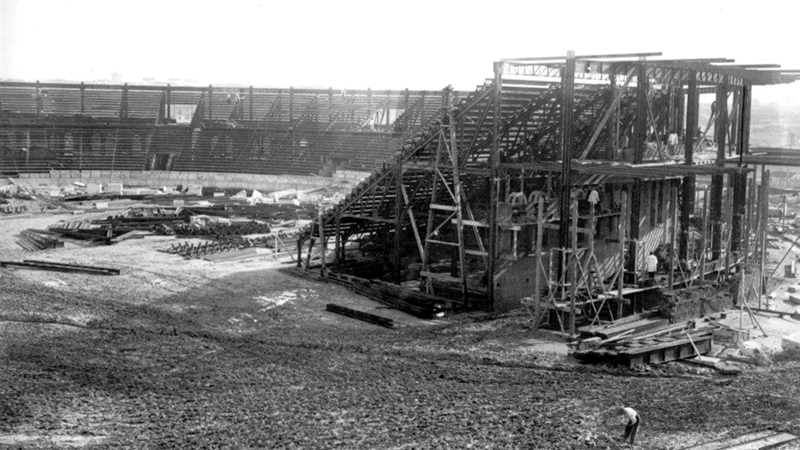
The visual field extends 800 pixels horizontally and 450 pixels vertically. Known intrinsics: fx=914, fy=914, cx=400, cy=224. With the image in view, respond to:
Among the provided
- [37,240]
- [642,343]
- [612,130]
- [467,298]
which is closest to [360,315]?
[467,298]

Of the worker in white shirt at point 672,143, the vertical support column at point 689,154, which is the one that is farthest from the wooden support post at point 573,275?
the worker in white shirt at point 672,143

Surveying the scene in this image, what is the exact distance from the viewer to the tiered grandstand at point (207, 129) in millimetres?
59344

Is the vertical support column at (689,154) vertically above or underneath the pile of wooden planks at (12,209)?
above

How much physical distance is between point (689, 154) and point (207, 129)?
42.4 m

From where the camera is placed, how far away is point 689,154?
27453mm

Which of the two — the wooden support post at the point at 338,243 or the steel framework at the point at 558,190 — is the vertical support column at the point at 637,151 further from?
the wooden support post at the point at 338,243

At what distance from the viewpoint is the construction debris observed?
29.5 metres

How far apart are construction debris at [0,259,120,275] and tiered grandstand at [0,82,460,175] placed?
28.3 m

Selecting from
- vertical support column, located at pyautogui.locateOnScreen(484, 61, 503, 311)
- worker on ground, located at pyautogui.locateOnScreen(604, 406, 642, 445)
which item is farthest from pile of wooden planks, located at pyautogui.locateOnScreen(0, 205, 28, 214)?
worker on ground, located at pyautogui.locateOnScreen(604, 406, 642, 445)

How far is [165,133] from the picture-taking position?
63531 mm

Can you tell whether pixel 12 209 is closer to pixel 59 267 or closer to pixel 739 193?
pixel 59 267

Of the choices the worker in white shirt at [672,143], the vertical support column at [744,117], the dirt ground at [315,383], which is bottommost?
the dirt ground at [315,383]

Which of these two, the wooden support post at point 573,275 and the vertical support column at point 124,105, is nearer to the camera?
the wooden support post at point 573,275

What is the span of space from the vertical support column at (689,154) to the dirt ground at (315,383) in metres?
4.48
